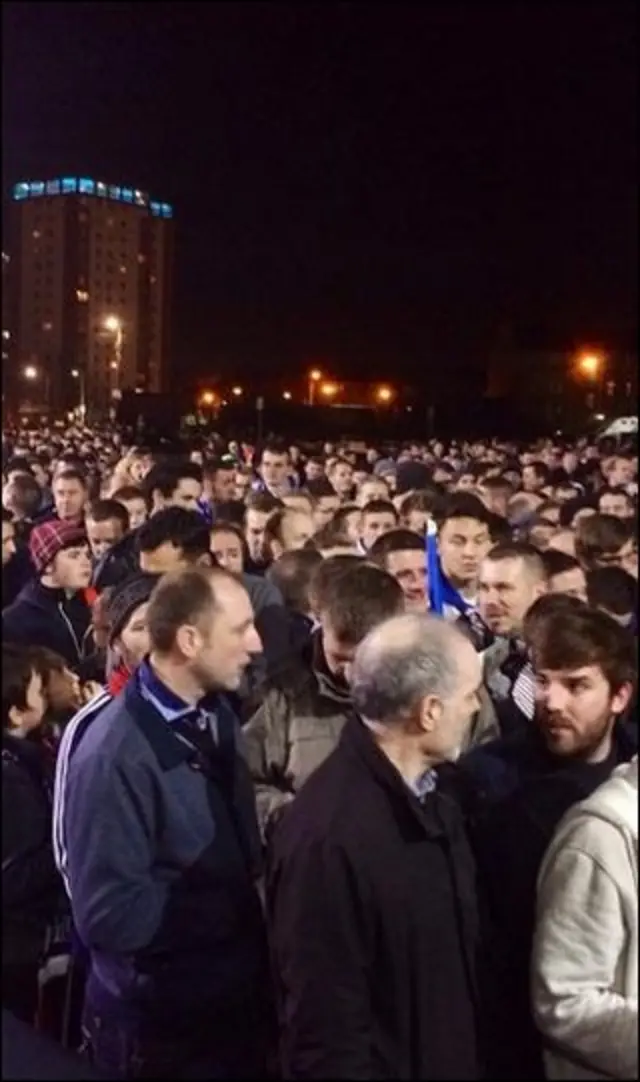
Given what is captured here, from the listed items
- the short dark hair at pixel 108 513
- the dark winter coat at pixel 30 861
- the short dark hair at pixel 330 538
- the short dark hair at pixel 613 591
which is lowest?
the dark winter coat at pixel 30 861

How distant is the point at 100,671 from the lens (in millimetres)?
5656

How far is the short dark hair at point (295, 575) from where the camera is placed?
6.26 meters

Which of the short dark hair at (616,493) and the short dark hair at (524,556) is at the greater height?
the short dark hair at (616,493)

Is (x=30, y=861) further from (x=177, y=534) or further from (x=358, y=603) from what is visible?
(x=177, y=534)

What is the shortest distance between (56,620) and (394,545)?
1697mm

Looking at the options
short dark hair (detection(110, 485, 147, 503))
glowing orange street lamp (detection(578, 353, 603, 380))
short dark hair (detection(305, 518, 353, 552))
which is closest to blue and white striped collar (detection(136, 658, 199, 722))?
short dark hair (detection(305, 518, 353, 552))

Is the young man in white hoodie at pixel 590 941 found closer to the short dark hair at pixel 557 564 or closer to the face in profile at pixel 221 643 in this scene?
the face in profile at pixel 221 643

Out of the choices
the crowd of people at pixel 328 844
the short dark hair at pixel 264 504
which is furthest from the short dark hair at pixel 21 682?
the short dark hair at pixel 264 504

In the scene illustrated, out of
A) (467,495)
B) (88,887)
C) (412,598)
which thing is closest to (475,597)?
(412,598)

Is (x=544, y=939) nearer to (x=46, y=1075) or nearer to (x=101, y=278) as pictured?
(x=46, y=1075)

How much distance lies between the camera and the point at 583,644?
3684 millimetres

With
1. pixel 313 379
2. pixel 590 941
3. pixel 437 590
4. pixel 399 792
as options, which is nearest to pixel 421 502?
pixel 437 590

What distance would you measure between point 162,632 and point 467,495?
4.30 m

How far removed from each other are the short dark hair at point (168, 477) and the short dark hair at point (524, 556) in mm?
3713
